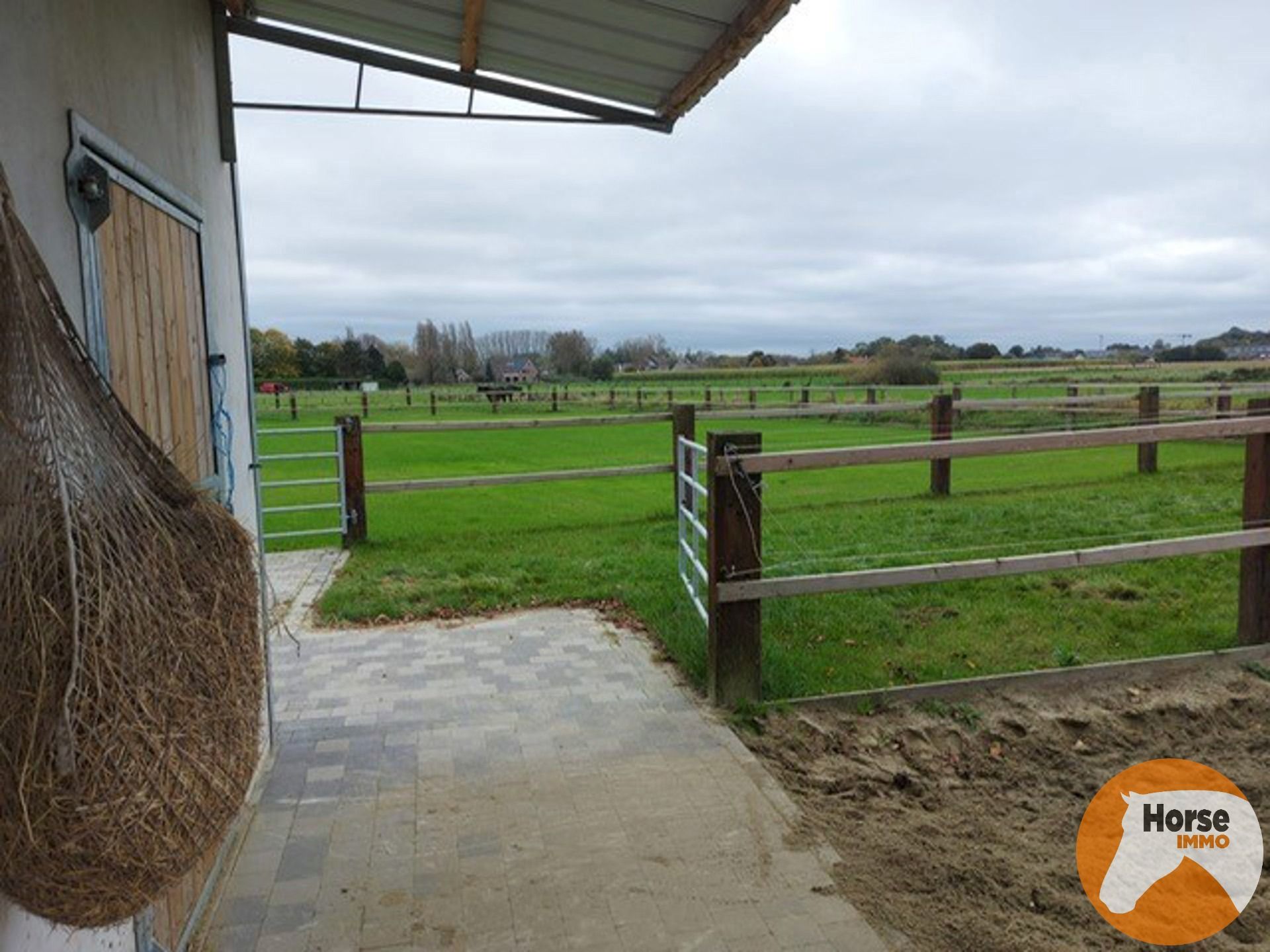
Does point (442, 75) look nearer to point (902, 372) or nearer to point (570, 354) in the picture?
point (902, 372)

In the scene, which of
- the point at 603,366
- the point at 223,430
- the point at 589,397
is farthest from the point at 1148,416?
the point at 603,366

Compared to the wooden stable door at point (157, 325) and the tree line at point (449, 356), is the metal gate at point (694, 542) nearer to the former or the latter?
the wooden stable door at point (157, 325)

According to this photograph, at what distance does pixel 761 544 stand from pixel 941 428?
6554 mm

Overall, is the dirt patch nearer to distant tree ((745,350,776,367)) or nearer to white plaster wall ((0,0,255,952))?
Result: white plaster wall ((0,0,255,952))

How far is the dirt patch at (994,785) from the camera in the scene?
2545 mm

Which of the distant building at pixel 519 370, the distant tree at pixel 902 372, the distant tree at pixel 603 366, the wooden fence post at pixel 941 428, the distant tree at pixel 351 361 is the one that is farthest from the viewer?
the distant building at pixel 519 370

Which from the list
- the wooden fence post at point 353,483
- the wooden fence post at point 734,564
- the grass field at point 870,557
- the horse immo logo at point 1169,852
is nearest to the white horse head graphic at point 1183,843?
the horse immo logo at point 1169,852

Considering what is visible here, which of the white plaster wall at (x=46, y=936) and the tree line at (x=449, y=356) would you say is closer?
the white plaster wall at (x=46, y=936)

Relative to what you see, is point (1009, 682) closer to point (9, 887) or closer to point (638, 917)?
point (638, 917)

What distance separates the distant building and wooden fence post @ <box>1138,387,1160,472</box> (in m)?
34.7

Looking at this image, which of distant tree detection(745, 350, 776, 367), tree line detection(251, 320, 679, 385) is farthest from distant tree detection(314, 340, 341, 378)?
distant tree detection(745, 350, 776, 367)

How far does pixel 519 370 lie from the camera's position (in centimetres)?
4869

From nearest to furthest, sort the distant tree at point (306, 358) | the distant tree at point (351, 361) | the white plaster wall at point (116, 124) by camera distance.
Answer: the white plaster wall at point (116, 124) → the distant tree at point (306, 358) → the distant tree at point (351, 361)

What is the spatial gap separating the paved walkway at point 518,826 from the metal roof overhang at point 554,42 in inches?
109
